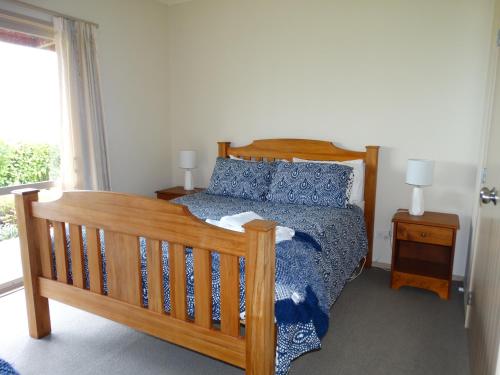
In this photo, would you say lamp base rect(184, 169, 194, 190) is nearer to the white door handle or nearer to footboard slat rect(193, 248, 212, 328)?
footboard slat rect(193, 248, 212, 328)

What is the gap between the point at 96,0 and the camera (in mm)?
3215

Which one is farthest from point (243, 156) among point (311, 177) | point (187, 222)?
point (187, 222)

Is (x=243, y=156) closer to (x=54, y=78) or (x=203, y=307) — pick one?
(x=54, y=78)

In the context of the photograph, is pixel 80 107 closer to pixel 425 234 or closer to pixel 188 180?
pixel 188 180

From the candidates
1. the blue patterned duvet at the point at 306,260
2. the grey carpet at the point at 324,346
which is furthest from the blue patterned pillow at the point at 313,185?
the grey carpet at the point at 324,346

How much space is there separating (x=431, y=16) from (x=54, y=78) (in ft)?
9.87

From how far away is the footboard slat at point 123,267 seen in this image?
5.67 feet

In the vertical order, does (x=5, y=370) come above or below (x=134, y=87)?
below

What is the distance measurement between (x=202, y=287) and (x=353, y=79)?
2376mm

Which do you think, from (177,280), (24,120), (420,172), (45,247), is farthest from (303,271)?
(24,120)

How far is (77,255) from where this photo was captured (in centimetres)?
192

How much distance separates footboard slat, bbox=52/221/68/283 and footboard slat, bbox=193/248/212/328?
0.85 meters

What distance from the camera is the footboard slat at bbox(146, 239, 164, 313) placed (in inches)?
65.4

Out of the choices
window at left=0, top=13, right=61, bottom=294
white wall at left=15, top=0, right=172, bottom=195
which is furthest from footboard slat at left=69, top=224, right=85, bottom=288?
white wall at left=15, top=0, right=172, bottom=195
